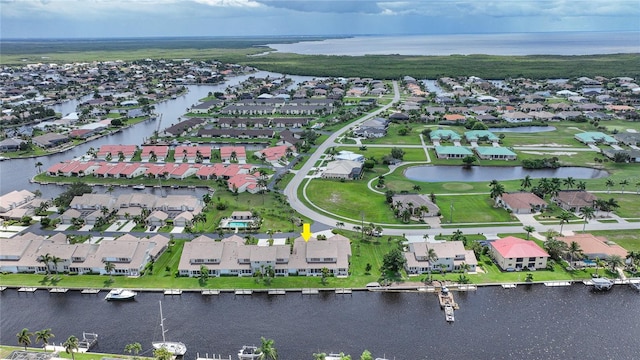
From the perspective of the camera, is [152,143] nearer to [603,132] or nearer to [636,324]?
[636,324]

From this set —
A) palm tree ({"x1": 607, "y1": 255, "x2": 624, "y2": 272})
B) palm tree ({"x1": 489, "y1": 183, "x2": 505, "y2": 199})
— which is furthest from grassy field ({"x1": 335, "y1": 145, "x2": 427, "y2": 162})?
palm tree ({"x1": 607, "y1": 255, "x2": 624, "y2": 272})

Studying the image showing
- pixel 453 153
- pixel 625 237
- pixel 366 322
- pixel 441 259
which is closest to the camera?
pixel 366 322

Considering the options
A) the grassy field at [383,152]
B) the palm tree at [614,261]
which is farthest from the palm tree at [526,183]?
the grassy field at [383,152]

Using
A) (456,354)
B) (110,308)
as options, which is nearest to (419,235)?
(456,354)

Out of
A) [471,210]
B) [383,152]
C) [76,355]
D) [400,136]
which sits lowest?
[76,355]

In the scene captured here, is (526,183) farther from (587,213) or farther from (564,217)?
(564,217)

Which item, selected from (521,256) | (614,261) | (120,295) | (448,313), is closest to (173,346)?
(120,295)

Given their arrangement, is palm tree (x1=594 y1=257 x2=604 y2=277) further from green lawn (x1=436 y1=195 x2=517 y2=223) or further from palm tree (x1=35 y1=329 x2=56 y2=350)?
palm tree (x1=35 y1=329 x2=56 y2=350)

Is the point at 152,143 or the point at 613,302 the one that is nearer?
the point at 613,302
